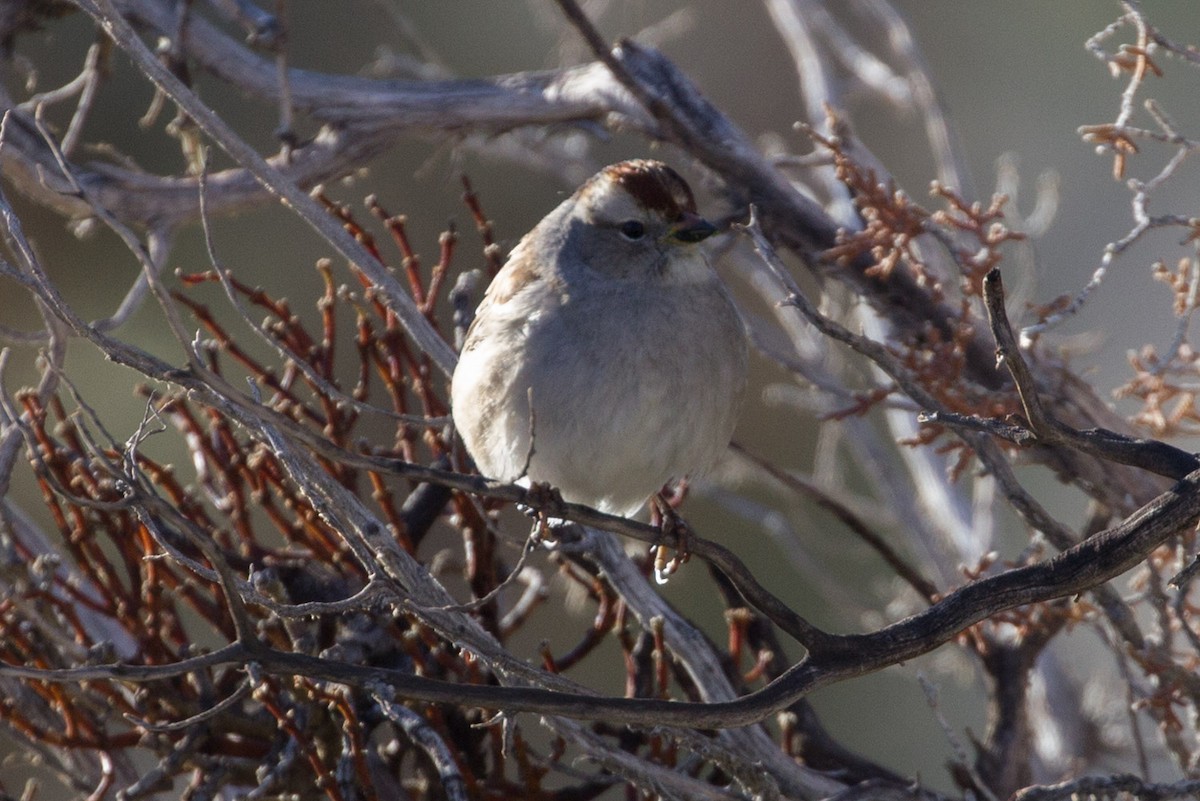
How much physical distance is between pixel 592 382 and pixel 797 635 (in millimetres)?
1194

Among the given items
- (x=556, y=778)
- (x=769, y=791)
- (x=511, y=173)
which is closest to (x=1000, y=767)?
(x=769, y=791)

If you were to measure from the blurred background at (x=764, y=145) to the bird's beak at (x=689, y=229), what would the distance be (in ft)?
10.3

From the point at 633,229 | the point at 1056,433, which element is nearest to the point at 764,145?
the point at 633,229

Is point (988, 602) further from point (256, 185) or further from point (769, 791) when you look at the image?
point (256, 185)

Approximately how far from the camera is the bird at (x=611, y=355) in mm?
3188

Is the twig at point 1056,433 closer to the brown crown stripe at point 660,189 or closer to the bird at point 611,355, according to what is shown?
the bird at point 611,355

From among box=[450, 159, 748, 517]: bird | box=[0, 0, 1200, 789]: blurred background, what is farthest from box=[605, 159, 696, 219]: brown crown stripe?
box=[0, 0, 1200, 789]: blurred background

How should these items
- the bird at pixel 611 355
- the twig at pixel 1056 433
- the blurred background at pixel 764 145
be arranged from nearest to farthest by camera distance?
the twig at pixel 1056 433 < the bird at pixel 611 355 < the blurred background at pixel 764 145

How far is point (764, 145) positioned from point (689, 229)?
139 inches

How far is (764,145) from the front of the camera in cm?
A: 679

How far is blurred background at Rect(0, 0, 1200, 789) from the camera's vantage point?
756 centimetres

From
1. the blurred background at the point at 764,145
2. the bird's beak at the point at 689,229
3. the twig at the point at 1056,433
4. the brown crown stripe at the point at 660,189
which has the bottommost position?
the twig at the point at 1056,433

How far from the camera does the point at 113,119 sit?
8.21m

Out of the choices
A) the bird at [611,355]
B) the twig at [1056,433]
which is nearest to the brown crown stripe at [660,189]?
the bird at [611,355]
